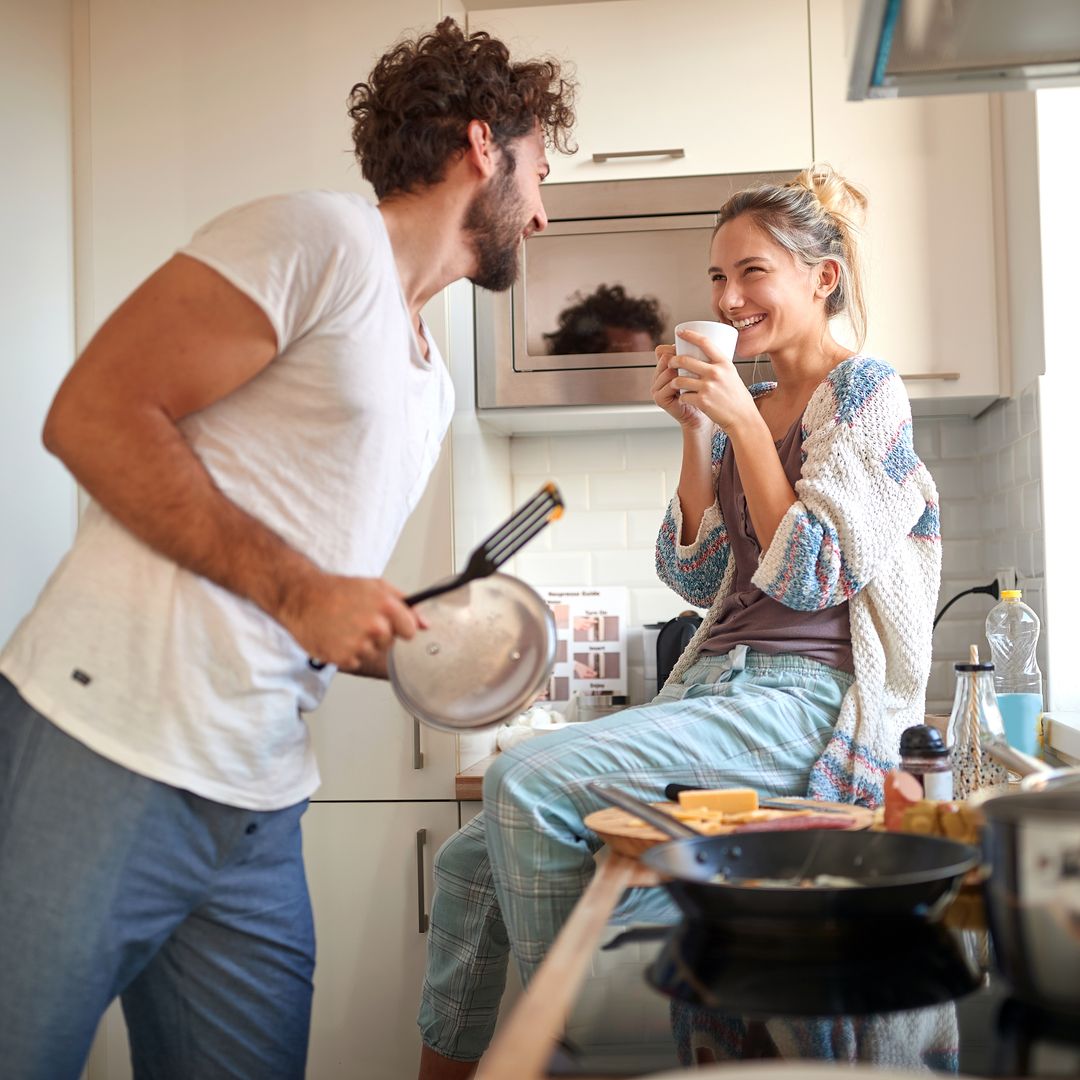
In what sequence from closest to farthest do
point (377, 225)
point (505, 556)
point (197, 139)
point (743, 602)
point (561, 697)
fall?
point (505, 556) < point (377, 225) < point (743, 602) < point (197, 139) < point (561, 697)

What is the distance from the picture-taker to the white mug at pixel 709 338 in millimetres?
1817

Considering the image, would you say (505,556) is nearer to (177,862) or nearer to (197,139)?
(177,862)

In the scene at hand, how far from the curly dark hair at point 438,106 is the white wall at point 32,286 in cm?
103

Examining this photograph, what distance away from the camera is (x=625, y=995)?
730 mm

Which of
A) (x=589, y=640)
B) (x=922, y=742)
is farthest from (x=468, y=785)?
(x=922, y=742)

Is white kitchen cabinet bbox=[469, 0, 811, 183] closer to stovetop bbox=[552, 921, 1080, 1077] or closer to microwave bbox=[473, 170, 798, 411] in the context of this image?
microwave bbox=[473, 170, 798, 411]

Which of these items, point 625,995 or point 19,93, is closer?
point 625,995

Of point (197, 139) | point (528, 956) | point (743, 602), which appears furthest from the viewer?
point (197, 139)

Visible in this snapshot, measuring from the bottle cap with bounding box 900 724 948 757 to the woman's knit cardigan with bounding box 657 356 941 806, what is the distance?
45 cm

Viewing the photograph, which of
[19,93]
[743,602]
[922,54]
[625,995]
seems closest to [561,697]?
[743,602]

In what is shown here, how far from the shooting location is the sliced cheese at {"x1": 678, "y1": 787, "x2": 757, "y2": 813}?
1177 millimetres

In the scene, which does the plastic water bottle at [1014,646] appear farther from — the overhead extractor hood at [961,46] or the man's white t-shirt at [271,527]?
the man's white t-shirt at [271,527]

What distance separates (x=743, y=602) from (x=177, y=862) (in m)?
0.96

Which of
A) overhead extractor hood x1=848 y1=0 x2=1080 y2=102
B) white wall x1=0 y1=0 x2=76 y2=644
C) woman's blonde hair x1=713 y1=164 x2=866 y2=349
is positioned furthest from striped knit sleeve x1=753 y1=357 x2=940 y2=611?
white wall x1=0 y1=0 x2=76 y2=644
